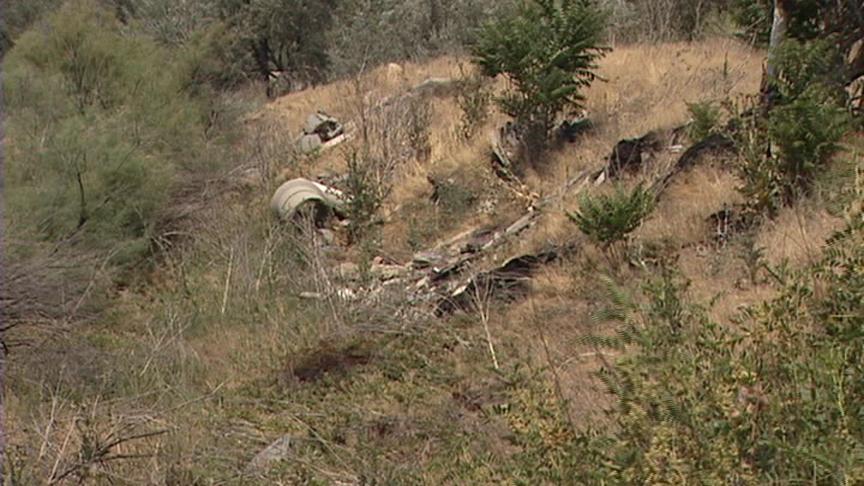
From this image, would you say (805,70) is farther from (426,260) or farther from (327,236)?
(327,236)

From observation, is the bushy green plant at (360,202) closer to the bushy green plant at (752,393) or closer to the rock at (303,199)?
the rock at (303,199)

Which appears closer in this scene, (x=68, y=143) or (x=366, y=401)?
(x=366, y=401)

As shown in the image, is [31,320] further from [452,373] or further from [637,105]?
[637,105]

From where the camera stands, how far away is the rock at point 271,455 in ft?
12.1

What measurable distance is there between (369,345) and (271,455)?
1.90 meters

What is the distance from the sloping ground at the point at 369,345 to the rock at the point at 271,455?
0.02 metres

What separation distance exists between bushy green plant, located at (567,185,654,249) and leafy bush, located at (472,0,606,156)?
11.9 feet

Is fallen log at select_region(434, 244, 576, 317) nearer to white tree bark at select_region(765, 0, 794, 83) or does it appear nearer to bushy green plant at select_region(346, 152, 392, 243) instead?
white tree bark at select_region(765, 0, 794, 83)

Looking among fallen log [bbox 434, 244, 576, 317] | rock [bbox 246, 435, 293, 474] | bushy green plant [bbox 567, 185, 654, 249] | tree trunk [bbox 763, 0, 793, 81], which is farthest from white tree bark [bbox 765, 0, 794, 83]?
rock [bbox 246, 435, 293, 474]

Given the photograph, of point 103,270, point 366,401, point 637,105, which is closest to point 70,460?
point 366,401

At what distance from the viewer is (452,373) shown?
504 cm

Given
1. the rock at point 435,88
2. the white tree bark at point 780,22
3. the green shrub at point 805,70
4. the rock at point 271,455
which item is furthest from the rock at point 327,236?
the rock at point 271,455

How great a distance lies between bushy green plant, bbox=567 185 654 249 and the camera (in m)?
5.86

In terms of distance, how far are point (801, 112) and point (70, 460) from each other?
474cm
